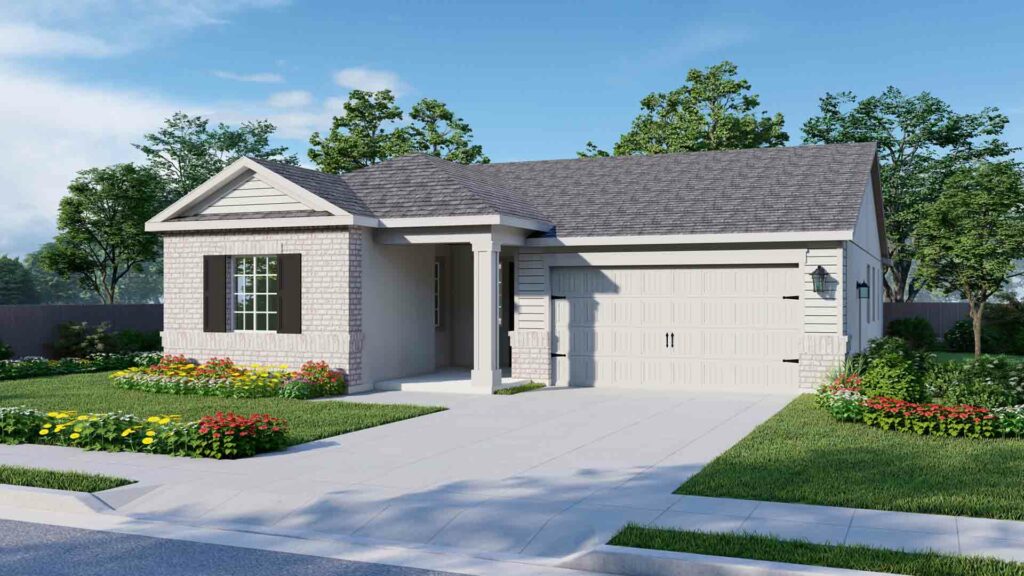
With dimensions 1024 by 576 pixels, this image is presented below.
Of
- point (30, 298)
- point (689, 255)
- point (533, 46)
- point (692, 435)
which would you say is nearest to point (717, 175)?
point (689, 255)

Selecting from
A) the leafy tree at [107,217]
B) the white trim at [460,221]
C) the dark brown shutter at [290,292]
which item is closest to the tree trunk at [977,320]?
the white trim at [460,221]

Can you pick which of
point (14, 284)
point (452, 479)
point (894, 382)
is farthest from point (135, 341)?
point (14, 284)

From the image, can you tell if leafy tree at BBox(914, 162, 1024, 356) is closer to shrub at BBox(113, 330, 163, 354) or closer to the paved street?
shrub at BBox(113, 330, 163, 354)

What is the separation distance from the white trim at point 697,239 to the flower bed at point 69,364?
10424 mm

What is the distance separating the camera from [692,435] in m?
11.8

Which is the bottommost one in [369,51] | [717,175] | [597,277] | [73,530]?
[73,530]

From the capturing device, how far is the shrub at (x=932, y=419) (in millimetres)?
11219

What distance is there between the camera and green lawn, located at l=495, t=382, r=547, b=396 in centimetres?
1670

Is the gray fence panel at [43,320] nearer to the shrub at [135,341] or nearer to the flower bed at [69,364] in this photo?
the shrub at [135,341]

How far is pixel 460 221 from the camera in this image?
16719 millimetres

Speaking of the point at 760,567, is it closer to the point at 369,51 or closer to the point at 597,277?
the point at 597,277

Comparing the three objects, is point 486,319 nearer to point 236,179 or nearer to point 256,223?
point 256,223

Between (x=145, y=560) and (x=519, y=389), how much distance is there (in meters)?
10.7

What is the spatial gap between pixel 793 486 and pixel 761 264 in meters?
8.94
